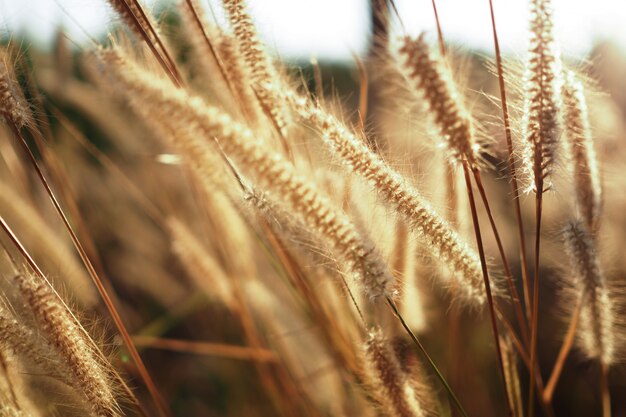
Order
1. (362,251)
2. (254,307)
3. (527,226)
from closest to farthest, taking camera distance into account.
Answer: (362,251) → (254,307) → (527,226)

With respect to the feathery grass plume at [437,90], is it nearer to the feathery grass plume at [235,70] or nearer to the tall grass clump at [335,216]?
the tall grass clump at [335,216]

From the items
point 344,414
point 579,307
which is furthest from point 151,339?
point 579,307

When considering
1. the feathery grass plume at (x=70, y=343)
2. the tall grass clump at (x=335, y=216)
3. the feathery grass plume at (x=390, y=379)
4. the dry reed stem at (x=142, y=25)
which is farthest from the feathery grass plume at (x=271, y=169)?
the feathery grass plume at (x=70, y=343)

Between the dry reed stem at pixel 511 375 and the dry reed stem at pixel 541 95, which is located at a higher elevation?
the dry reed stem at pixel 541 95

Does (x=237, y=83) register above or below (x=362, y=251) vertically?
above

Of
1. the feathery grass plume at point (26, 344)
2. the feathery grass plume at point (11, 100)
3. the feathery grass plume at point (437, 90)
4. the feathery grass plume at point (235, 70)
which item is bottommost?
the feathery grass plume at point (26, 344)

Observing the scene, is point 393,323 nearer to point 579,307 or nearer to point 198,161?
point 579,307

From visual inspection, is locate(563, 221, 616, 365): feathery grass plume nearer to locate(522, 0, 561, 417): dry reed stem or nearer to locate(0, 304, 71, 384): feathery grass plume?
locate(522, 0, 561, 417): dry reed stem

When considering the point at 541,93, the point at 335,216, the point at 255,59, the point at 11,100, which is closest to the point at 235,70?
the point at 255,59

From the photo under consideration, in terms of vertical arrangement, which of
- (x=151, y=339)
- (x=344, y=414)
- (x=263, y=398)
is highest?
(x=151, y=339)
